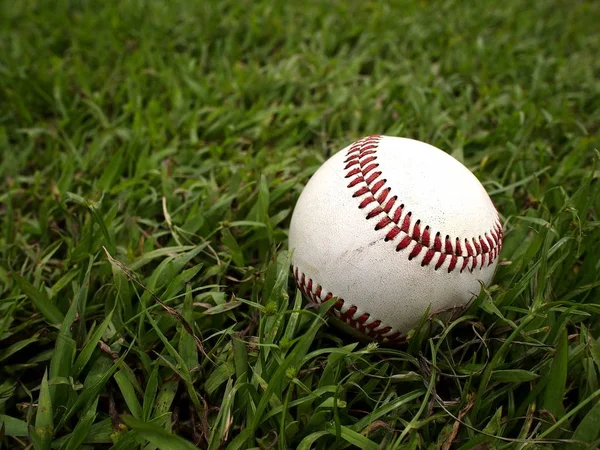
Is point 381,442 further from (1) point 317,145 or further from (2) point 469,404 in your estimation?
(1) point 317,145

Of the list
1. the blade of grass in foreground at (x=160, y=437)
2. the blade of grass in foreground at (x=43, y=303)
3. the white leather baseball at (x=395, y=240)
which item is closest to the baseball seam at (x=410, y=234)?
the white leather baseball at (x=395, y=240)

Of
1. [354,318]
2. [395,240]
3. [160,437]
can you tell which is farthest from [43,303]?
[395,240]

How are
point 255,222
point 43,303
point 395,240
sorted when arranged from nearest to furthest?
1. point 395,240
2. point 43,303
3. point 255,222

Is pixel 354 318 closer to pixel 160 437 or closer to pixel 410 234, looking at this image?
pixel 410 234

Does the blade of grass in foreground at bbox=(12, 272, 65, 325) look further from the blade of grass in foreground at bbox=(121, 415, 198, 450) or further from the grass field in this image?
the blade of grass in foreground at bbox=(121, 415, 198, 450)

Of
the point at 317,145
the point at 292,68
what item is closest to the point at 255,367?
the point at 317,145

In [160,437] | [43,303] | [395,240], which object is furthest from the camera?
[43,303]

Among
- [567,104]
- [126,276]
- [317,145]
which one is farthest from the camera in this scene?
[567,104]
